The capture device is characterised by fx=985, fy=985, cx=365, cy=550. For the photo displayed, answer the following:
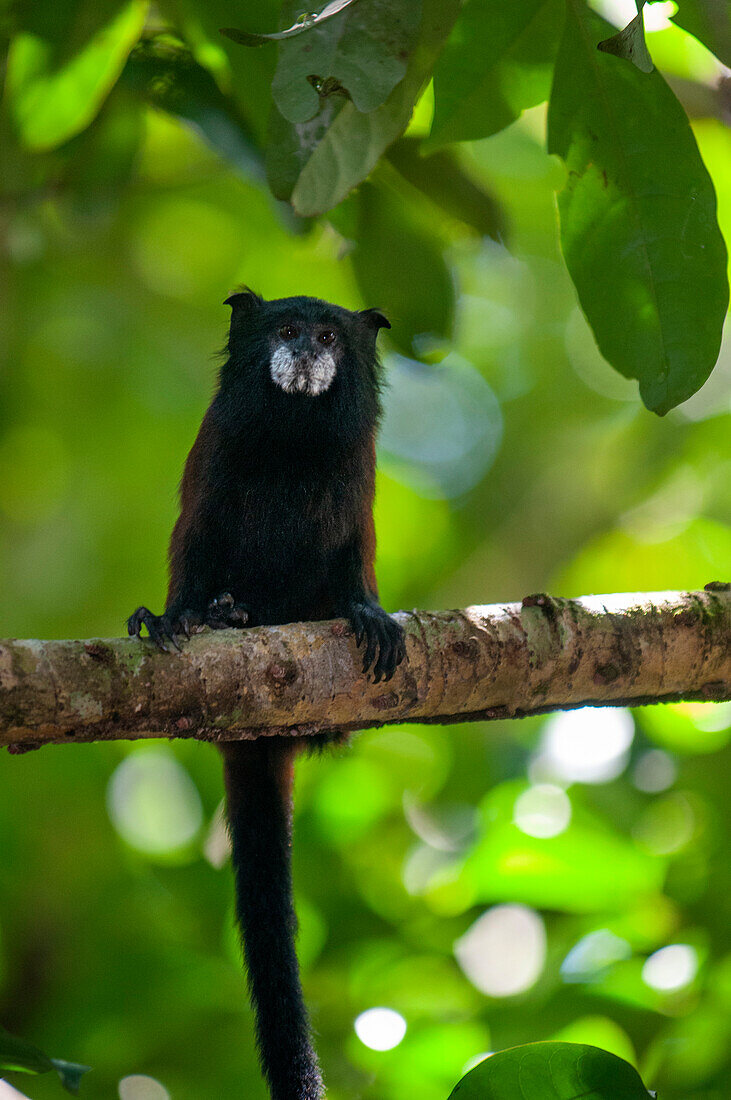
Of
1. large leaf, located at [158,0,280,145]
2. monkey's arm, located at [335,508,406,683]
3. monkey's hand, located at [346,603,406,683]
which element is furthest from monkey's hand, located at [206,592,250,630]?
large leaf, located at [158,0,280,145]

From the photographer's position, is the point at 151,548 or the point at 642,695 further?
the point at 151,548

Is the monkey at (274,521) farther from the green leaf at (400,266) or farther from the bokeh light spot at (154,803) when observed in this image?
the bokeh light spot at (154,803)

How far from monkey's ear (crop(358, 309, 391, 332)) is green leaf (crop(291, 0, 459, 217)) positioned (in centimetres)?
90

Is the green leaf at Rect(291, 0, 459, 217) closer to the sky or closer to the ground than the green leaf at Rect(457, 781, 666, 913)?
closer to the sky

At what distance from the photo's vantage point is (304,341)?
253 centimetres

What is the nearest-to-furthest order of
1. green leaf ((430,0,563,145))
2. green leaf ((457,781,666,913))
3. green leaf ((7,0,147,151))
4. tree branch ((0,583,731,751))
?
tree branch ((0,583,731,751))
green leaf ((430,0,563,145))
green leaf ((7,0,147,151))
green leaf ((457,781,666,913))

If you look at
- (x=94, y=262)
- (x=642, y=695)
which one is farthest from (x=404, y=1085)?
(x=94, y=262)

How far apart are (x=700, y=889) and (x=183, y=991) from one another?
5.48 feet

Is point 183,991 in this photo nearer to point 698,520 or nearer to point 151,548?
point 151,548

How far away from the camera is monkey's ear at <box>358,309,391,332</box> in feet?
8.68

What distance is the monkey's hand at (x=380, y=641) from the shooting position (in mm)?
2006

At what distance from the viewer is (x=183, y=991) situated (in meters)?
3.07

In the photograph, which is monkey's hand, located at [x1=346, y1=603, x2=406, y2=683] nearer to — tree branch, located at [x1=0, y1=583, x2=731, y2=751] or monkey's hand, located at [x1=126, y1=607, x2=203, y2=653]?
tree branch, located at [x1=0, y1=583, x2=731, y2=751]

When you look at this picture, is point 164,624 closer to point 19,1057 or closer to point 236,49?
point 19,1057
